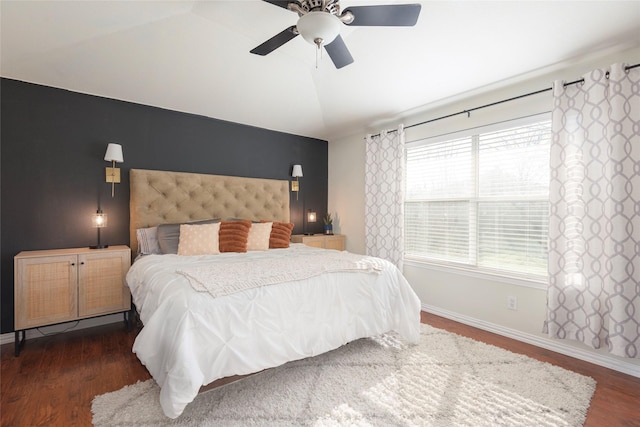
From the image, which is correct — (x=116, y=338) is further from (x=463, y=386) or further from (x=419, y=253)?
(x=419, y=253)

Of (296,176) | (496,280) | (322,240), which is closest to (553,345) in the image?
(496,280)

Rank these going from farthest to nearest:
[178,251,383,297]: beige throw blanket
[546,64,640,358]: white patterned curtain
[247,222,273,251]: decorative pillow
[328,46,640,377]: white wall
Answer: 1. [247,222,273,251]: decorative pillow
2. [328,46,640,377]: white wall
3. [546,64,640,358]: white patterned curtain
4. [178,251,383,297]: beige throw blanket

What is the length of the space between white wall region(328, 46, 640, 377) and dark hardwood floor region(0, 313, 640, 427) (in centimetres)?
12

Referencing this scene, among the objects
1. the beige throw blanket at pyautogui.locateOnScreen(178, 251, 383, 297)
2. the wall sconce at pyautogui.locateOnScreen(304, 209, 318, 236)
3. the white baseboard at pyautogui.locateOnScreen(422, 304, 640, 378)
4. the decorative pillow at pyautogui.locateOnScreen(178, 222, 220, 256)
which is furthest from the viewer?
the wall sconce at pyautogui.locateOnScreen(304, 209, 318, 236)

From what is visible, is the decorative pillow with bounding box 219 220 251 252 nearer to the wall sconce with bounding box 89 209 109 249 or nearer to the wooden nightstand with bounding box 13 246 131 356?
the wooden nightstand with bounding box 13 246 131 356

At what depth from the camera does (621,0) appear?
1.95 m

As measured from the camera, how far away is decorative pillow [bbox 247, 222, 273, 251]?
3.42 meters

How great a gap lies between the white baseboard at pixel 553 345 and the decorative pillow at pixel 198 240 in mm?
2620

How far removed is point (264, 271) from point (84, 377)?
1.47 meters

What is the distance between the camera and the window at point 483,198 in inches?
111

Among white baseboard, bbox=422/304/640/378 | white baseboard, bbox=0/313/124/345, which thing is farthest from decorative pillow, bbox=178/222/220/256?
white baseboard, bbox=422/304/640/378

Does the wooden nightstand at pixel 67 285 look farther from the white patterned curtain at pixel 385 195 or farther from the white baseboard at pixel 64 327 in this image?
the white patterned curtain at pixel 385 195

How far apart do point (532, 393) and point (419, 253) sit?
78.2 inches

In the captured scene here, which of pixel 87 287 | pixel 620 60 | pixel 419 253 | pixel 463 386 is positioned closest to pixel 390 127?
pixel 419 253
